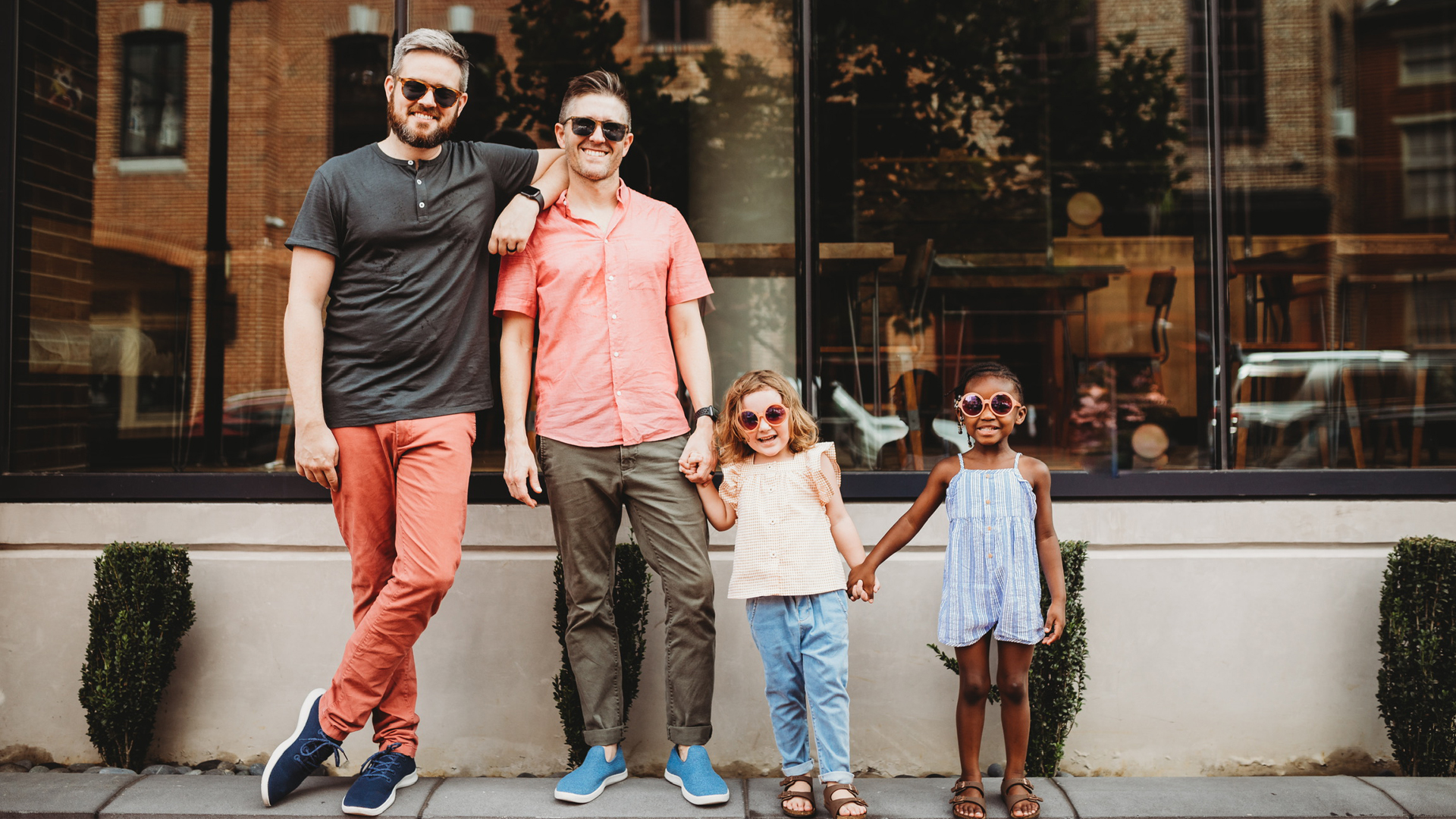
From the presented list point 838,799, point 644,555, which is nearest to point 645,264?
point 644,555

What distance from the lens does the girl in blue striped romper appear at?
2705 millimetres

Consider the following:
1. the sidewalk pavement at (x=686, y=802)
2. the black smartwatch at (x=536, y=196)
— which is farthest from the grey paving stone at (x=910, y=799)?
the black smartwatch at (x=536, y=196)

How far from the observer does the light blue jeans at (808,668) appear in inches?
104

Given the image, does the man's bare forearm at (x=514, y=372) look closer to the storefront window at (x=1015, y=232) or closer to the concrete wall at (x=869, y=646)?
the concrete wall at (x=869, y=646)

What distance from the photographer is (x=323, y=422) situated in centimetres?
265

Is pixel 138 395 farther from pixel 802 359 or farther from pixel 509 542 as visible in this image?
pixel 802 359

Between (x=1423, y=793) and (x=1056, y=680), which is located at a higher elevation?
(x=1056, y=680)

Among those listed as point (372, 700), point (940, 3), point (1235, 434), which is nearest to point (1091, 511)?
point (1235, 434)

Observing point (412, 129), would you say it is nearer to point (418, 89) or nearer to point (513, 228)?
point (418, 89)

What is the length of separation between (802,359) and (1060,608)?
62.8 inches

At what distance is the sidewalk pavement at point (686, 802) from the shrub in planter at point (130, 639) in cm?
21

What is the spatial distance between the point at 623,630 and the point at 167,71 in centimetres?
400

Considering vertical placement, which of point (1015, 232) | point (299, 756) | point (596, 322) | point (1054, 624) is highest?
point (1015, 232)

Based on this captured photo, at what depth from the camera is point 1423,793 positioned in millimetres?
2939
